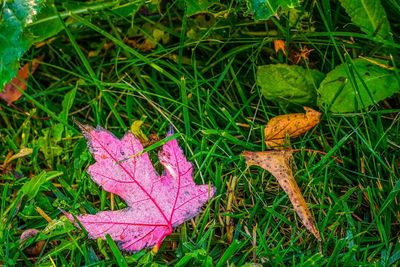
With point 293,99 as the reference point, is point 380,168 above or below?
below

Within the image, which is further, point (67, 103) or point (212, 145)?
point (67, 103)

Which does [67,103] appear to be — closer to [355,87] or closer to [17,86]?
[17,86]

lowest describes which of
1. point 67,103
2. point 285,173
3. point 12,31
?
point 285,173

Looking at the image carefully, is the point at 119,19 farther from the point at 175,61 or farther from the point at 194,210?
the point at 194,210

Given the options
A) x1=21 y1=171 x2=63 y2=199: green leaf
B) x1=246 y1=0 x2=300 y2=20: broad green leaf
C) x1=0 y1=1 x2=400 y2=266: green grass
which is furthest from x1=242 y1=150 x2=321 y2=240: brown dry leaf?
x1=21 y1=171 x2=63 y2=199: green leaf

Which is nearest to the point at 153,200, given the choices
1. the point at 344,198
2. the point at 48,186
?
the point at 48,186

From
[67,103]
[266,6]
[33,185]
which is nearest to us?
[266,6]

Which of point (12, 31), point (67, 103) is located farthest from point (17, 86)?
point (12, 31)
